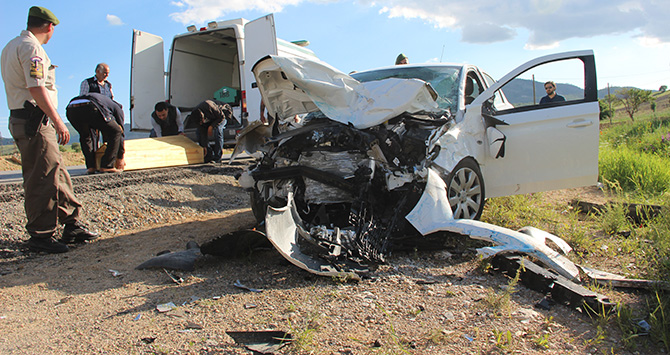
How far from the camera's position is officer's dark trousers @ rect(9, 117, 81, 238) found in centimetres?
371

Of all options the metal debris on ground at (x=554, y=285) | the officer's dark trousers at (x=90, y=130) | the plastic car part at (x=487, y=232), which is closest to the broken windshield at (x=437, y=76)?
the plastic car part at (x=487, y=232)

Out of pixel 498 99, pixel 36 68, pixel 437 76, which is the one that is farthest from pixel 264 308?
pixel 498 99

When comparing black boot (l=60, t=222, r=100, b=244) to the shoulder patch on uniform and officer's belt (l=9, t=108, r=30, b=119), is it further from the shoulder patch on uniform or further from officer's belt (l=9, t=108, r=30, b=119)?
the shoulder patch on uniform

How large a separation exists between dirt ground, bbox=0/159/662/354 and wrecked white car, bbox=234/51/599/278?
29 centimetres

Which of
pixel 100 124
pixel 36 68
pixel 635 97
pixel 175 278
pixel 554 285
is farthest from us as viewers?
pixel 635 97

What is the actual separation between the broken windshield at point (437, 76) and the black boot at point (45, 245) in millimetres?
3589

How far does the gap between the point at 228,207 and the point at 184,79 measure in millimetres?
5022

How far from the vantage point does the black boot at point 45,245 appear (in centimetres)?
388

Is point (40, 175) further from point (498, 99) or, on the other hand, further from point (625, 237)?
point (625, 237)

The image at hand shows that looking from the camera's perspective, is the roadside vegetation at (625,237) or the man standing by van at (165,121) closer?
the roadside vegetation at (625,237)

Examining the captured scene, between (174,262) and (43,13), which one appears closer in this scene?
(174,262)

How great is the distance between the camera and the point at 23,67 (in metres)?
3.64

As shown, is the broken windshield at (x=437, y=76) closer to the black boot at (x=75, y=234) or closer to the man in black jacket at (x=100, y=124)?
the black boot at (x=75, y=234)

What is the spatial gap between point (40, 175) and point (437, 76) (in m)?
3.91
